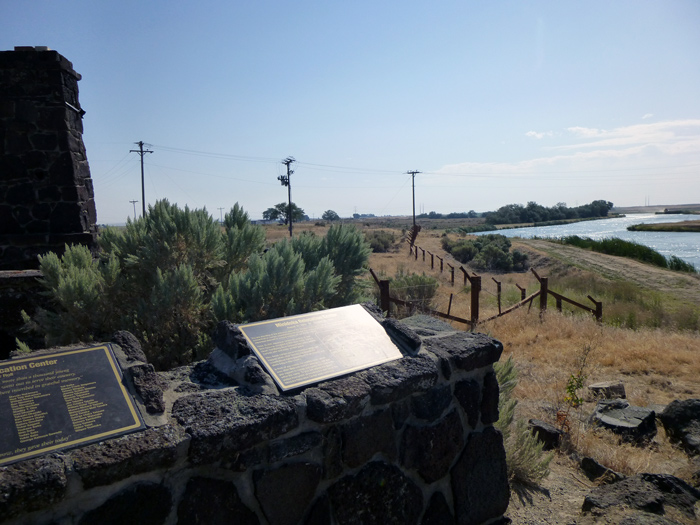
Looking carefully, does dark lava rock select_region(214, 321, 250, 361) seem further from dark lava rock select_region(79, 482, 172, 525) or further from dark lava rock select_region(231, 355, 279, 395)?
dark lava rock select_region(79, 482, 172, 525)

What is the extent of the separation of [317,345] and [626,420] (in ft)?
13.2

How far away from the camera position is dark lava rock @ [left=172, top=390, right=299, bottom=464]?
1892mm

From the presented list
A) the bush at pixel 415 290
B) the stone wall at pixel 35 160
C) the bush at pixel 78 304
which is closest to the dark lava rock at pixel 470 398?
the bush at pixel 78 304

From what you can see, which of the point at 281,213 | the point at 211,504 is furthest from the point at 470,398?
the point at 281,213

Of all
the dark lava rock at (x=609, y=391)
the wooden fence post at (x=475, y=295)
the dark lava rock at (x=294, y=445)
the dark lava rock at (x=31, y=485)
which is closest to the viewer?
the dark lava rock at (x=31, y=485)

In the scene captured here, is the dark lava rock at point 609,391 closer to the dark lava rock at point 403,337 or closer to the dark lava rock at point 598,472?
the dark lava rock at point 598,472

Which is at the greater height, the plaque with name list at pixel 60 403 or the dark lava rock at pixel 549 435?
the plaque with name list at pixel 60 403

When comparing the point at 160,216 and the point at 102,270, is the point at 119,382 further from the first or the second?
the point at 160,216

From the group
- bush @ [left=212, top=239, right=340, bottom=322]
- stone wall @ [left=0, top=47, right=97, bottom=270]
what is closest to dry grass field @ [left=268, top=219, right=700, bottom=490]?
bush @ [left=212, top=239, right=340, bottom=322]

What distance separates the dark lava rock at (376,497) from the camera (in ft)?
7.73

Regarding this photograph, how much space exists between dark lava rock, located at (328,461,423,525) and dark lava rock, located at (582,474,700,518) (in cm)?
156

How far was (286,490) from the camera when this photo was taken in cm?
215

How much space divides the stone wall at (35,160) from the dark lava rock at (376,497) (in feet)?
21.3

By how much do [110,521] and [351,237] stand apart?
4226mm
